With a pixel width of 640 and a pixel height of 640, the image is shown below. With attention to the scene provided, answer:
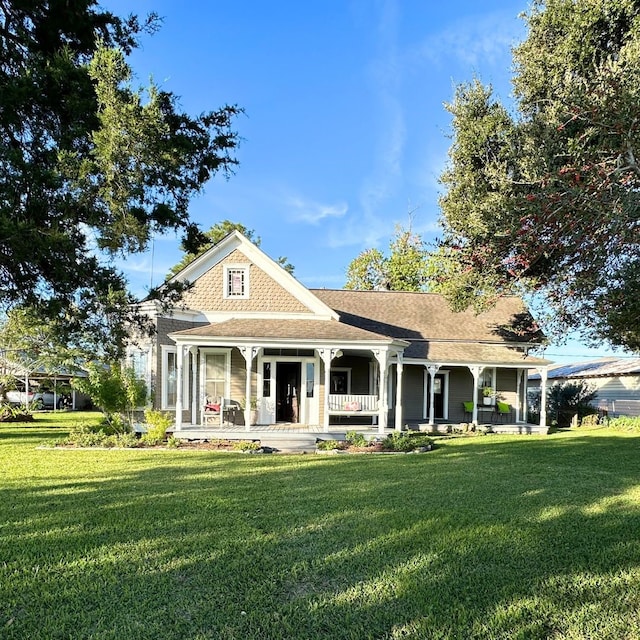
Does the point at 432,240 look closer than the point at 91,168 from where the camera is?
No

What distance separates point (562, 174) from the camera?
6.58 meters

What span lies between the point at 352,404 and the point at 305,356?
2.54 metres

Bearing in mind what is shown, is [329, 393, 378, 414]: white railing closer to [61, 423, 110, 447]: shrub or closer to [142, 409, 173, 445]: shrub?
[142, 409, 173, 445]: shrub

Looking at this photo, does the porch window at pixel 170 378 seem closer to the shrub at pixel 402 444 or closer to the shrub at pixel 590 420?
the shrub at pixel 402 444

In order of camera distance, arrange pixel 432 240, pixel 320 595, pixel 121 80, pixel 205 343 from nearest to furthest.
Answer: pixel 320 595 → pixel 121 80 → pixel 432 240 → pixel 205 343

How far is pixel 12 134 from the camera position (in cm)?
720

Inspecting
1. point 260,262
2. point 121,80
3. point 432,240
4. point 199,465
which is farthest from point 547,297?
point 260,262

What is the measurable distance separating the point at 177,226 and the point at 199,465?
5276mm

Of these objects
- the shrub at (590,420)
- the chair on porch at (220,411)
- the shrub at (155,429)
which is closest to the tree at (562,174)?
the chair on porch at (220,411)

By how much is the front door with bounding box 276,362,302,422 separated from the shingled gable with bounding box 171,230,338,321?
193 cm

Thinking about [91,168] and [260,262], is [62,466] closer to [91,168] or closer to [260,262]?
[91,168]

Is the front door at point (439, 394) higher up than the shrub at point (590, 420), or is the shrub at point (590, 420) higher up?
the front door at point (439, 394)

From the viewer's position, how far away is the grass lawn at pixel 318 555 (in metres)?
3.54

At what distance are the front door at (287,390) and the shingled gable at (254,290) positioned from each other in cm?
193
